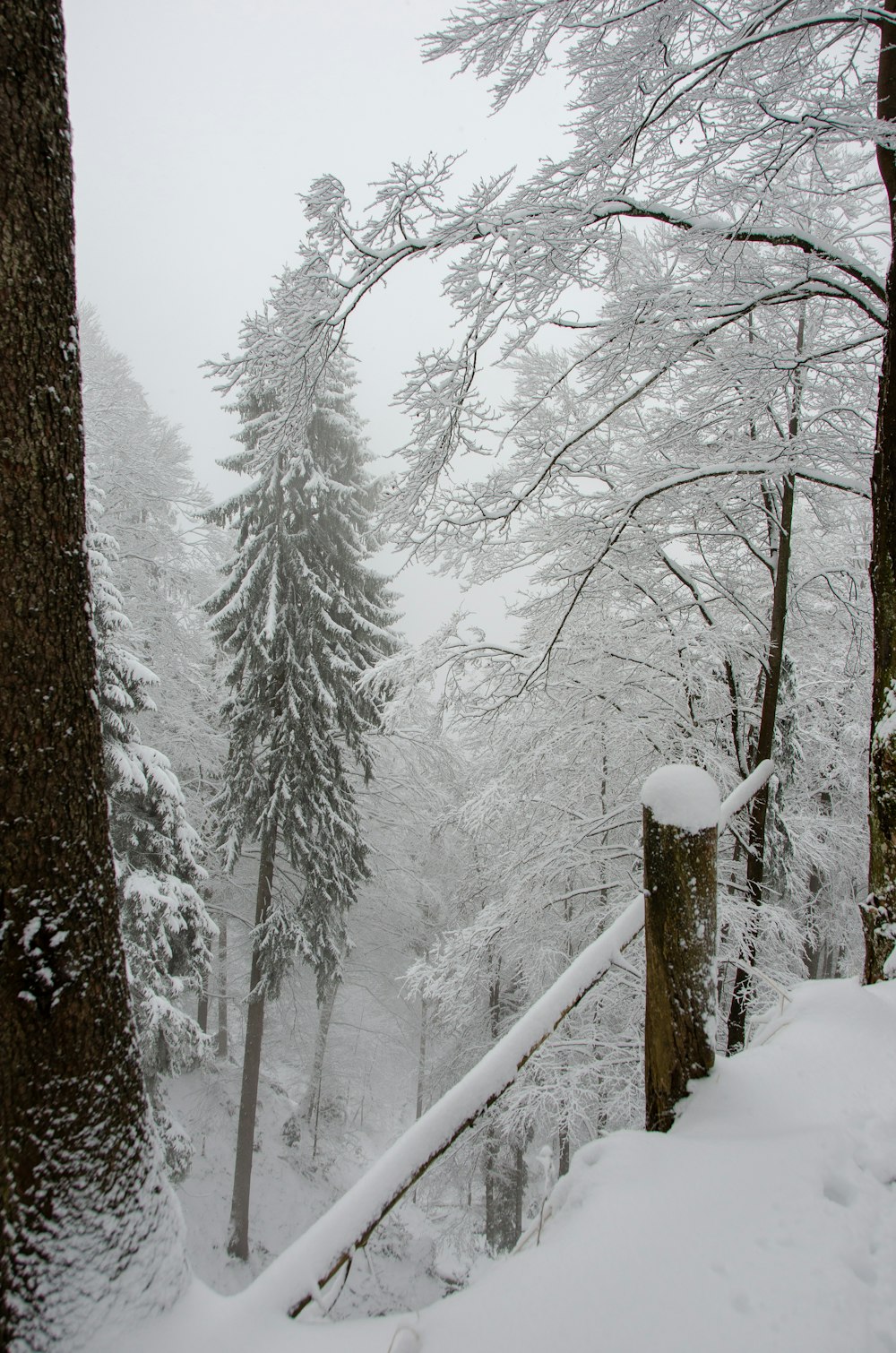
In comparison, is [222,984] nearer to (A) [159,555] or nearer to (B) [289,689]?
(B) [289,689]

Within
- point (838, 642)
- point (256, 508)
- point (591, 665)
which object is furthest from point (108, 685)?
point (838, 642)

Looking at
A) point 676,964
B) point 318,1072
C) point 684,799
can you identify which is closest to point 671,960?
point 676,964

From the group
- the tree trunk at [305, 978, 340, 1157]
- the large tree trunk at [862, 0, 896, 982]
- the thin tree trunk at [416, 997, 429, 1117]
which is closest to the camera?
the large tree trunk at [862, 0, 896, 982]

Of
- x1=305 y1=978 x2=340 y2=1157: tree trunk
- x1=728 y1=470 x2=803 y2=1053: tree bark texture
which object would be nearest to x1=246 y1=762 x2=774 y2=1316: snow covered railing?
x1=728 y1=470 x2=803 y2=1053: tree bark texture

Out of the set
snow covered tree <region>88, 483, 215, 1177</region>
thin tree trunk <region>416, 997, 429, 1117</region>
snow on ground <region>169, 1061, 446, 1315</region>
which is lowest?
snow on ground <region>169, 1061, 446, 1315</region>

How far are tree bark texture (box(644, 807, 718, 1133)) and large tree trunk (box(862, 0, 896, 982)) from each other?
113 cm

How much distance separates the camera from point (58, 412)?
160 centimetres

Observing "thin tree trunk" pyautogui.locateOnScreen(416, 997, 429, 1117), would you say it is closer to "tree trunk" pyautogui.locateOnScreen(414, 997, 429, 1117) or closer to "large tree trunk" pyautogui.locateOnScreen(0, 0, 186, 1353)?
"tree trunk" pyautogui.locateOnScreen(414, 997, 429, 1117)

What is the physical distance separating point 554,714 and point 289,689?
199 inches

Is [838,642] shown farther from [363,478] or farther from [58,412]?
[363,478]

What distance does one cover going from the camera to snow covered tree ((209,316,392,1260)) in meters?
9.84

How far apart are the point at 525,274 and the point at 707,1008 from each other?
339 cm

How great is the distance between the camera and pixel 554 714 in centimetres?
632

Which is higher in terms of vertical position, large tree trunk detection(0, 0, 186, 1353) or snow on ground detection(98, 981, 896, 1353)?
large tree trunk detection(0, 0, 186, 1353)
